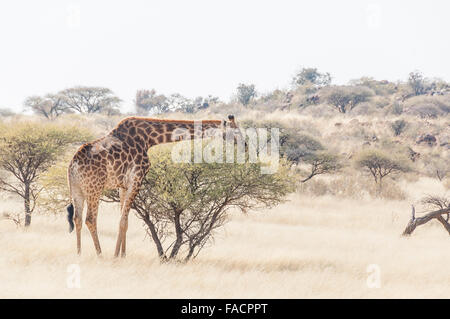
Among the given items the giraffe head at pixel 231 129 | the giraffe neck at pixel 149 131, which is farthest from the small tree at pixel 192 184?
the giraffe head at pixel 231 129

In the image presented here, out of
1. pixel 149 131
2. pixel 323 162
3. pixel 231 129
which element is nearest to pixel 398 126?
pixel 323 162

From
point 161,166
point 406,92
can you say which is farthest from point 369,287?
point 406,92

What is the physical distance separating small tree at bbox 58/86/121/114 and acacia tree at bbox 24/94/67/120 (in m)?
0.64

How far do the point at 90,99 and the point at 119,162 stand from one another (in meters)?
49.3

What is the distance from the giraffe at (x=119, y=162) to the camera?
924 cm

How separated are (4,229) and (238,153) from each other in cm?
777

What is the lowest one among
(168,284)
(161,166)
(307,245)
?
(307,245)

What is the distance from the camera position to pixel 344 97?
194 ft

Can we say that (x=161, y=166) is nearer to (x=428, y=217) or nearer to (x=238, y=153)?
(x=238, y=153)

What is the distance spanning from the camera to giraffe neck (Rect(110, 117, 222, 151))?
9539 mm

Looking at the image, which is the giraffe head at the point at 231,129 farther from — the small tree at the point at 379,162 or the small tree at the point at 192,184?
the small tree at the point at 379,162

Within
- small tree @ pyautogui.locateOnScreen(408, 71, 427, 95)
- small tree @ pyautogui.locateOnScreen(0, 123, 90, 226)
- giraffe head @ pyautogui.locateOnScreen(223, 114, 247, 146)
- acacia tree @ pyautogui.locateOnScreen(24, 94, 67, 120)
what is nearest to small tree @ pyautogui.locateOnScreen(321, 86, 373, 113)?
small tree @ pyautogui.locateOnScreen(408, 71, 427, 95)

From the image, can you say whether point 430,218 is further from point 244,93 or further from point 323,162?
point 244,93
